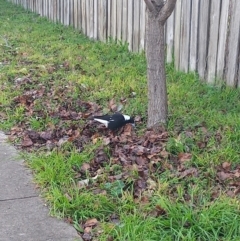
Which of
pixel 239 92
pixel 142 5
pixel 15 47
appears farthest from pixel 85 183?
pixel 15 47

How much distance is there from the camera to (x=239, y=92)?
5.20 m

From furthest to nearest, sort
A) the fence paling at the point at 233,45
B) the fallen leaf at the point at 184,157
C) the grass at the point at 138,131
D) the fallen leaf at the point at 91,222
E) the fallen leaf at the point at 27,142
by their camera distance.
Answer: the fence paling at the point at 233,45 < the fallen leaf at the point at 27,142 < the fallen leaf at the point at 184,157 < the fallen leaf at the point at 91,222 < the grass at the point at 138,131

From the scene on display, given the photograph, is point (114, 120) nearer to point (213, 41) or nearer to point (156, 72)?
point (156, 72)

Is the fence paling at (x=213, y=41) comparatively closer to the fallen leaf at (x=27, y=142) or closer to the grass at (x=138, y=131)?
the grass at (x=138, y=131)

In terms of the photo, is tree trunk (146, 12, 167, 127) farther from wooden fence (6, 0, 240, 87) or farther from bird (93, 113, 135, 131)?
wooden fence (6, 0, 240, 87)

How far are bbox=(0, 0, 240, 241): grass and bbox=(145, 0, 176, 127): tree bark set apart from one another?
0.55 feet

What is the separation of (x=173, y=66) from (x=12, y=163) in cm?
299

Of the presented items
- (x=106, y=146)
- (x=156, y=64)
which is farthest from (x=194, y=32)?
(x=106, y=146)

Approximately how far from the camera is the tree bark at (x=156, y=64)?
4.30 m

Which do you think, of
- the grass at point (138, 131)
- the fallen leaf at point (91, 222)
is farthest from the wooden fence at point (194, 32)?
the fallen leaf at point (91, 222)

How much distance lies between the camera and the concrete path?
3008 mm

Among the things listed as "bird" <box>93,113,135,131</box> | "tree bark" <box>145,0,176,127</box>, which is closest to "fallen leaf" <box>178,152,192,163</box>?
"tree bark" <box>145,0,176,127</box>

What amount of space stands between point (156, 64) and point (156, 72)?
0.07 metres

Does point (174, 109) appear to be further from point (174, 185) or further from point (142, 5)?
point (142, 5)
